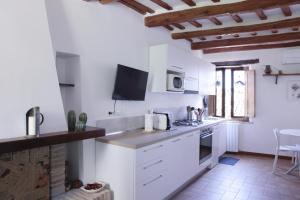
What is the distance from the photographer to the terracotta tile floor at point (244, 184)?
3.15 meters

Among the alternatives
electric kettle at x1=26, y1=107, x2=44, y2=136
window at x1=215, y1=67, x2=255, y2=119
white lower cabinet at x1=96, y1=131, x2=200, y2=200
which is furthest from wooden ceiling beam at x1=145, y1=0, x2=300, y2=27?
window at x1=215, y1=67, x2=255, y2=119

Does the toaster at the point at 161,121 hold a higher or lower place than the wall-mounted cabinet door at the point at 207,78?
lower

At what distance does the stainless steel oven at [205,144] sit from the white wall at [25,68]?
8.29 ft

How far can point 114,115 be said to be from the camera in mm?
2963

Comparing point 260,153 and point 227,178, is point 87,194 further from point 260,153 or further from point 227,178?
point 260,153

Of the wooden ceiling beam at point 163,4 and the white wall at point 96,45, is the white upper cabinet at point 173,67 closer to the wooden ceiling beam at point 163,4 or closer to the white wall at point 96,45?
the white wall at point 96,45

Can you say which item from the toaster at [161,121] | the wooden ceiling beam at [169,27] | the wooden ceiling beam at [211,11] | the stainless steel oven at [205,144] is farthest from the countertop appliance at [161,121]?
the wooden ceiling beam at [169,27]

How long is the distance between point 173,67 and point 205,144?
59.4 inches

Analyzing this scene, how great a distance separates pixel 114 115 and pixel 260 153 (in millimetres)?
3991

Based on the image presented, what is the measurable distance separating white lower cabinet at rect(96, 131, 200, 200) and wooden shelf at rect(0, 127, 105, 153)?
40 centimetres

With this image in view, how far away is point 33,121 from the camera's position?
1.85 metres

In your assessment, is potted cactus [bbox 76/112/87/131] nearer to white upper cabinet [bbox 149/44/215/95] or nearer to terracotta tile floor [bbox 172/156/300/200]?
white upper cabinet [bbox 149/44/215/95]

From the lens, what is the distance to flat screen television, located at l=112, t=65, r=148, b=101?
2.85m

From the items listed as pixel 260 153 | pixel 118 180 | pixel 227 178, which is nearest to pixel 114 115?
pixel 118 180
